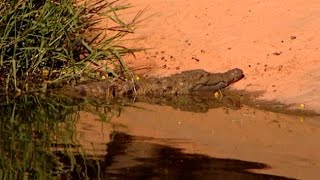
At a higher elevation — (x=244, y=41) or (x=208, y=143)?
(x=244, y=41)

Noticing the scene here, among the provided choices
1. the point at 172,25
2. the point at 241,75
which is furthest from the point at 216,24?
the point at 241,75

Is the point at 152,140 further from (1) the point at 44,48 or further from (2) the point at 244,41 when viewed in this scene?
(2) the point at 244,41

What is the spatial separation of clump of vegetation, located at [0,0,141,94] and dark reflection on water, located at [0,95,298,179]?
1360mm

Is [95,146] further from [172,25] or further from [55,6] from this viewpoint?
[172,25]

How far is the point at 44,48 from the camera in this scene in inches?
384

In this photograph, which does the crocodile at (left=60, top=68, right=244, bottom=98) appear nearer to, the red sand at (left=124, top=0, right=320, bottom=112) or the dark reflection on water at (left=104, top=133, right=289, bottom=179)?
the red sand at (left=124, top=0, right=320, bottom=112)

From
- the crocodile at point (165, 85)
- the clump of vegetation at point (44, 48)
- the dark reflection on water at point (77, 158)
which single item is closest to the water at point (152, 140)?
the dark reflection on water at point (77, 158)

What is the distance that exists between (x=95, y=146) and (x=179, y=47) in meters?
4.23

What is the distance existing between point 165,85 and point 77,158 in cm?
342

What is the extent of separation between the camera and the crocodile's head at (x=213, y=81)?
392 inches

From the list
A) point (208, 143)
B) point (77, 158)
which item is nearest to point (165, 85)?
point (208, 143)

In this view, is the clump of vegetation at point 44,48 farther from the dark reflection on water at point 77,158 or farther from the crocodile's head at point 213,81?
the dark reflection on water at point 77,158

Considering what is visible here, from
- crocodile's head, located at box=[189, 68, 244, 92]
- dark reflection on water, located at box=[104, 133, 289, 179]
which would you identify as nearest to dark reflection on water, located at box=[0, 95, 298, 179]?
dark reflection on water, located at box=[104, 133, 289, 179]

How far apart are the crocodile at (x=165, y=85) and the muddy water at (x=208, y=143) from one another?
21.3 inches
